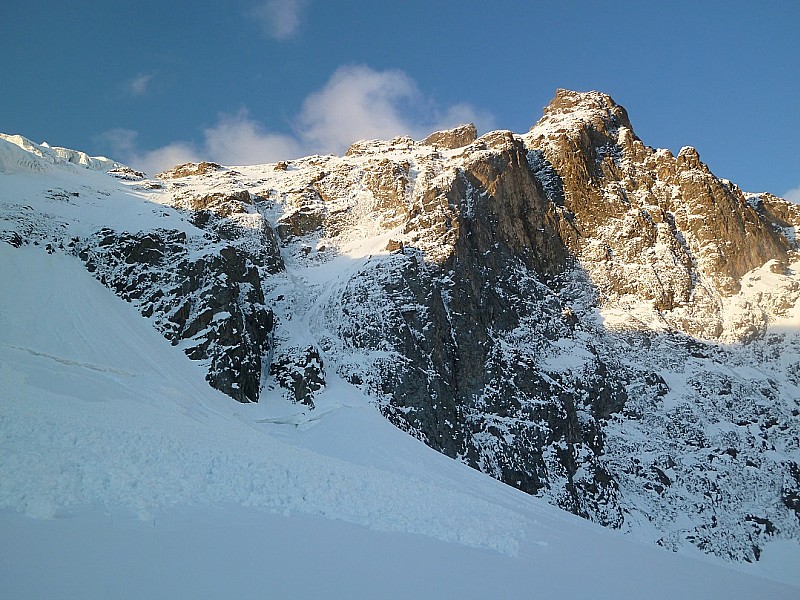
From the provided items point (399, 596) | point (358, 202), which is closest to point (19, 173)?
point (358, 202)

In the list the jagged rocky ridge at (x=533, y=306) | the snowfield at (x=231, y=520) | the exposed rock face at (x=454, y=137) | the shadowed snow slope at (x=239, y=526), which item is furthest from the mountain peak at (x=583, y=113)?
the shadowed snow slope at (x=239, y=526)

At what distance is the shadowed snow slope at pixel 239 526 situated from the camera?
19.7 ft

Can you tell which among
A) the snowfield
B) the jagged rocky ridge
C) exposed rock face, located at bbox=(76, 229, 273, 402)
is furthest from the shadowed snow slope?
the jagged rocky ridge

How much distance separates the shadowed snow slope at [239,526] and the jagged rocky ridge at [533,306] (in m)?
20.1

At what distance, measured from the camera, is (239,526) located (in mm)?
8180

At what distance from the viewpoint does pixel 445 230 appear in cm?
5094

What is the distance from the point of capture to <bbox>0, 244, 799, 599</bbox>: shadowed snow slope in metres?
6.01

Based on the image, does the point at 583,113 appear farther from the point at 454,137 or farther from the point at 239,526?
the point at 239,526

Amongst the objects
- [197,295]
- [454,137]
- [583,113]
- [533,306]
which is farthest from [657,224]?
[197,295]

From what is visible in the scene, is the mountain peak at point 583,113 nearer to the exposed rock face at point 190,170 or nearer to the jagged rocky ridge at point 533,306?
the jagged rocky ridge at point 533,306

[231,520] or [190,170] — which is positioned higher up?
[190,170]

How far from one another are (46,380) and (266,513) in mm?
12775

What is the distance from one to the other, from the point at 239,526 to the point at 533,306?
149 feet

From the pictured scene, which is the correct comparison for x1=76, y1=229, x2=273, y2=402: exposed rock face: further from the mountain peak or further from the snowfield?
the mountain peak
